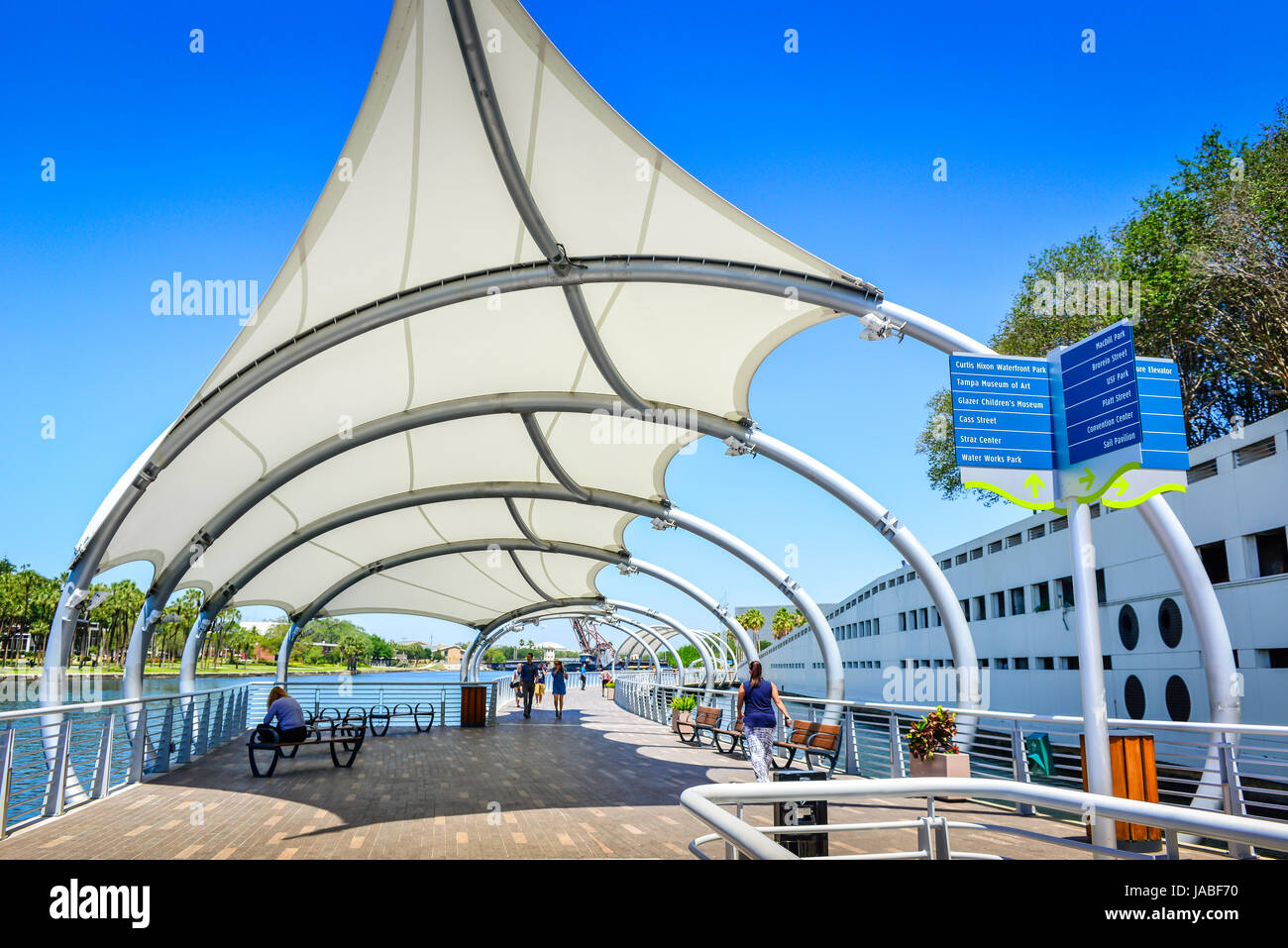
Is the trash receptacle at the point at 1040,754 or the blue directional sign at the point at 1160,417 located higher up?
the blue directional sign at the point at 1160,417

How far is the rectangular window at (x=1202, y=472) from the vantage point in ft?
67.7

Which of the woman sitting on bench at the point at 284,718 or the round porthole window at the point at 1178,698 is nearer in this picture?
the woman sitting on bench at the point at 284,718

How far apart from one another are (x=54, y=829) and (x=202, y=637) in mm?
11210

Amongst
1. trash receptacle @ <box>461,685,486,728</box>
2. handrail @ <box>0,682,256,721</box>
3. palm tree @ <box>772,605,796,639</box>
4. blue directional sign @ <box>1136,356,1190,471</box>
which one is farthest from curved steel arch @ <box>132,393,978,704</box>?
palm tree @ <box>772,605,796,639</box>

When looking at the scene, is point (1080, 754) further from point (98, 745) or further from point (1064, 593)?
point (1064, 593)

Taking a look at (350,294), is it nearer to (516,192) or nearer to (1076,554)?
(516,192)

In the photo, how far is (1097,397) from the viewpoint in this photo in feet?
21.2

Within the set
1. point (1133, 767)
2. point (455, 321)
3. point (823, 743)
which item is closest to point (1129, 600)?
point (823, 743)

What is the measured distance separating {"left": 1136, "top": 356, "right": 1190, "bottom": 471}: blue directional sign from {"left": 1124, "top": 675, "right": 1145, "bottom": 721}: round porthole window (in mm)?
20023

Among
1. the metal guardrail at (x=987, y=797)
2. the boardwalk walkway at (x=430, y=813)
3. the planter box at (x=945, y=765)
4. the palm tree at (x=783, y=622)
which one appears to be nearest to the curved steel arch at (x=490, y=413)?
the boardwalk walkway at (x=430, y=813)

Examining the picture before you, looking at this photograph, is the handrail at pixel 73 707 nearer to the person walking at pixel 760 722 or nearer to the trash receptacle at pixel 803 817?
the trash receptacle at pixel 803 817

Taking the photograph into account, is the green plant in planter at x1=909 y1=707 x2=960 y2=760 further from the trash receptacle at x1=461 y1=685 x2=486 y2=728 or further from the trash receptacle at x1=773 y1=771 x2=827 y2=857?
the trash receptacle at x1=461 y1=685 x2=486 y2=728

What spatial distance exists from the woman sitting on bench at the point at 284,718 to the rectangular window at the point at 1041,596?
2517 centimetres
